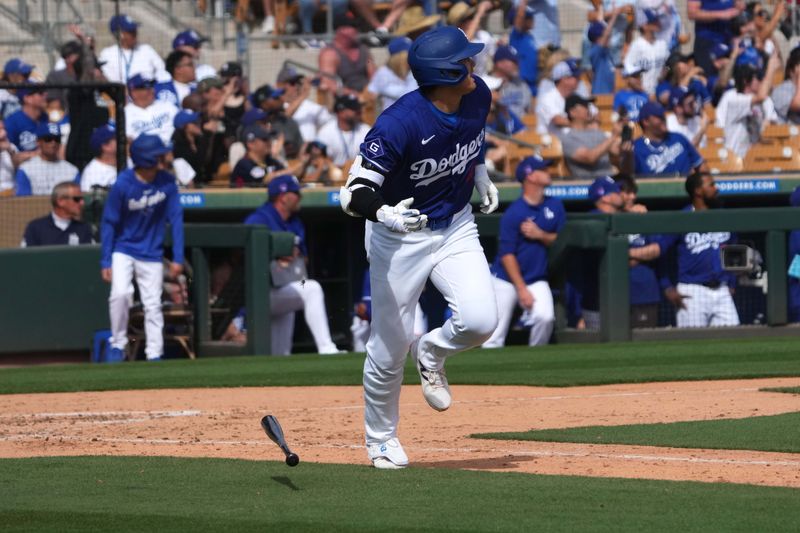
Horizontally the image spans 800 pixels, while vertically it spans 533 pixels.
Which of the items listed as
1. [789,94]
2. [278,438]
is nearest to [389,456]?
[278,438]

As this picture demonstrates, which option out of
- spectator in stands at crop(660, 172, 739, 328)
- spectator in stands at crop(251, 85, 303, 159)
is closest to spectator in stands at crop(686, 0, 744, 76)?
spectator in stands at crop(660, 172, 739, 328)

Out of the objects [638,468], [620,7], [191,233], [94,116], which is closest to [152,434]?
[638,468]

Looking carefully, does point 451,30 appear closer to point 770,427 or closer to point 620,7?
point 770,427

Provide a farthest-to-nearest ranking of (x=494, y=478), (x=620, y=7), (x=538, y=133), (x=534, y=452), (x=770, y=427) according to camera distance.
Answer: (x=620, y=7)
(x=538, y=133)
(x=770, y=427)
(x=534, y=452)
(x=494, y=478)

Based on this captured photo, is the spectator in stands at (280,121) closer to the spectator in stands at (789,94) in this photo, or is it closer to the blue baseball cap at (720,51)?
the blue baseball cap at (720,51)

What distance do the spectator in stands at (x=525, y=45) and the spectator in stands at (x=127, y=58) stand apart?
398 centimetres

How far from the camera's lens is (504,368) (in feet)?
37.7

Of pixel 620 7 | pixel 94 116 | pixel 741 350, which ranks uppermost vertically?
pixel 620 7

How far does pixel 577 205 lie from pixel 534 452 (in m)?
8.76

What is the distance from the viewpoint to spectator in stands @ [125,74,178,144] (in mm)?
15219

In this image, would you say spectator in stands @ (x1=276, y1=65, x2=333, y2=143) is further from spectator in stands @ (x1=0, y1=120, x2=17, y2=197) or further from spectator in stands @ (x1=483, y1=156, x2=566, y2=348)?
spectator in stands @ (x1=483, y1=156, x2=566, y2=348)

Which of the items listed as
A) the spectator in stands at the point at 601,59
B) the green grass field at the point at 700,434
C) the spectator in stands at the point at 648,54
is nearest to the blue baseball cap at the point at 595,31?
the spectator in stands at the point at 601,59

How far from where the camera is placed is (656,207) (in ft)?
51.0

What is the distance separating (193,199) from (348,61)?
2932 millimetres
